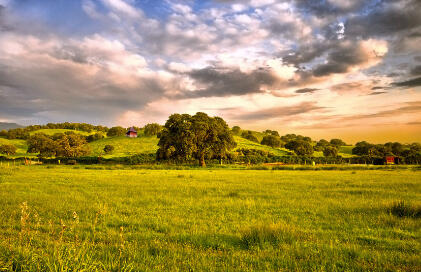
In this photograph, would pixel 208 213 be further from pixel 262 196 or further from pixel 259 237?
pixel 262 196

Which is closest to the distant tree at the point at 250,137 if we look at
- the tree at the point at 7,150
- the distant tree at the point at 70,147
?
the distant tree at the point at 70,147

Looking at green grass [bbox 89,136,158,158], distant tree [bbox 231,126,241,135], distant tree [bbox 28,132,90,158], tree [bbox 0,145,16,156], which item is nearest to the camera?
distant tree [bbox 28,132,90,158]

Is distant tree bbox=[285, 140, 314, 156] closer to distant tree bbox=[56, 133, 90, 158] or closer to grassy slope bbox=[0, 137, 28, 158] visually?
distant tree bbox=[56, 133, 90, 158]

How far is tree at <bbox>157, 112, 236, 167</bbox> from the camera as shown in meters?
53.1

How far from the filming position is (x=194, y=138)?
53844 mm

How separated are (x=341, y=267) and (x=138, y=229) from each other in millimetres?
6138

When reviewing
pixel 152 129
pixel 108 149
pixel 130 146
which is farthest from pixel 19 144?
pixel 152 129

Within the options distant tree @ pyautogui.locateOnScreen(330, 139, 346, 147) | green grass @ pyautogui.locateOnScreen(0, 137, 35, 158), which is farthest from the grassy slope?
distant tree @ pyautogui.locateOnScreen(330, 139, 346, 147)

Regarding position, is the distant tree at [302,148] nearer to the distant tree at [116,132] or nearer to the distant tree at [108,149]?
the distant tree at [108,149]

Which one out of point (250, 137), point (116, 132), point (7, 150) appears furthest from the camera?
point (250, 137)

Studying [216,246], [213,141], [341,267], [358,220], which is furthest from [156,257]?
[213,141]

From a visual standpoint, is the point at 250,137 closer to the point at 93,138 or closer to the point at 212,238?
the point at 93,138

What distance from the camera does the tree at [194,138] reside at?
174 feet

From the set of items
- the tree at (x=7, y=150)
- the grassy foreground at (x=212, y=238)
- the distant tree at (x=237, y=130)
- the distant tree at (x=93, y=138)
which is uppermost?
the distant tree at (x=237, y=130)
